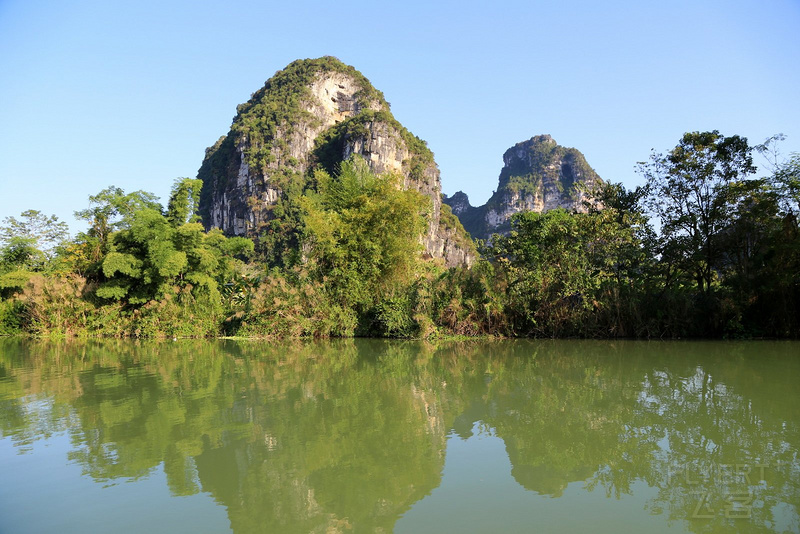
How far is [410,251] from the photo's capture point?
13969 mm

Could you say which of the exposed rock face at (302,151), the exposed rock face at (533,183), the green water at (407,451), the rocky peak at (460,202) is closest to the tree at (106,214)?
the green water at (407,451)

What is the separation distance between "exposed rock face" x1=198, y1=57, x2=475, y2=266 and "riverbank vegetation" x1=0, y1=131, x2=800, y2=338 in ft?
144

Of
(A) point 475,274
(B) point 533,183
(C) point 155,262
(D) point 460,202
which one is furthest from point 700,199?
(D) point 460,202

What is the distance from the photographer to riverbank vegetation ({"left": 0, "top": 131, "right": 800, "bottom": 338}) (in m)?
11.9

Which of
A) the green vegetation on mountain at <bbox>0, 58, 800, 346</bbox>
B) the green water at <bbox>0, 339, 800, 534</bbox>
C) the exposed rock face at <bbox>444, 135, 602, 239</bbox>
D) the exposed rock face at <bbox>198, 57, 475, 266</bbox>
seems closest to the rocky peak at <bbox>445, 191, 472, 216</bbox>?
the exposed rock face at <bbox>444, 135, 602, 239</bbox>

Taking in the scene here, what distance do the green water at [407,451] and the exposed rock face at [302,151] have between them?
51505mm

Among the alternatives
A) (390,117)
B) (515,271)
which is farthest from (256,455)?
(390,117)

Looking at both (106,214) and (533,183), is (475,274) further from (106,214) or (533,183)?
(533,183)

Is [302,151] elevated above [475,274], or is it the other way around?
[302,151]

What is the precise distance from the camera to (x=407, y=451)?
390cm

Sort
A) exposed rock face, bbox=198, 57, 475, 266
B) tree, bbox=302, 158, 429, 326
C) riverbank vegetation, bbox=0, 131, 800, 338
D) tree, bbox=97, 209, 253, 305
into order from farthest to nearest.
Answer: exposed rock face, bbox=198, 57, 475, 266
tree, bbox=97, 209, 253, 305
tree, bbox=302, 158, 429, 326
riverbank vegetation, bbox=0, 131, 800, 338

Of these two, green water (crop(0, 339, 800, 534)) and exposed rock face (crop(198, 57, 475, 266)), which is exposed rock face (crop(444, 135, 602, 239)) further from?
green water (crop(0, 339, 800, 534))

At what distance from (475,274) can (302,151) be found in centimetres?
5827

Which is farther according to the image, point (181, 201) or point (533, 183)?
point (533, 183)
